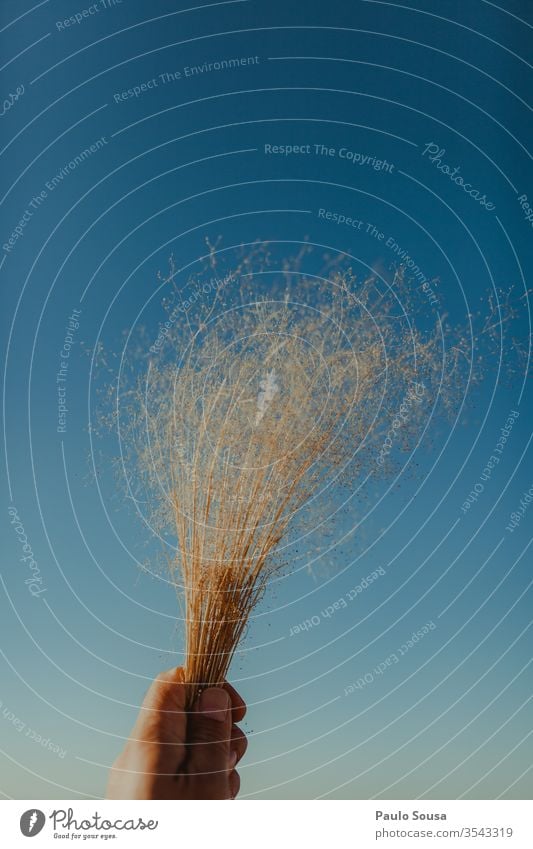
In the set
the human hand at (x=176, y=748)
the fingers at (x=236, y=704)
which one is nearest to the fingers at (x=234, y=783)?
the human hand at (x=176, y=748)

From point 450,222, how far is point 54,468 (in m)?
1.13

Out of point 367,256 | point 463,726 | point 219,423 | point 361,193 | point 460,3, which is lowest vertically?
point 463,726

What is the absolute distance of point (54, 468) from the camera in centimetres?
210

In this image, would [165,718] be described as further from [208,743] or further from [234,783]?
[234,783]

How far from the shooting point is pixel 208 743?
197 cm

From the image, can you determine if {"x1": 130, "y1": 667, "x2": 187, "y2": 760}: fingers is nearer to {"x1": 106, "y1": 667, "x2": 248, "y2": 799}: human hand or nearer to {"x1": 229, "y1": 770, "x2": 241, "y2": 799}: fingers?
{"x1": 106, "y1": 667, "x2": 248, "y2": 799}: human hand

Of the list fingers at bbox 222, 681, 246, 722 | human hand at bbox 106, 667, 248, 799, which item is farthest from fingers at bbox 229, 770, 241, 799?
fingers at bbox 222, 681, 246, 722

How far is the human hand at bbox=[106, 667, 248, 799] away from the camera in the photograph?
197cm

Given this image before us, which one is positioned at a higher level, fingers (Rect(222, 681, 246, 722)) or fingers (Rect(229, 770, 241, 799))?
fingers (Rect(222, 681, 246, 722))

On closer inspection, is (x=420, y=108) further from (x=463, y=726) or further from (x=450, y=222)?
(x=463, y=726)

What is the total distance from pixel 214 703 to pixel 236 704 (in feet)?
0.26

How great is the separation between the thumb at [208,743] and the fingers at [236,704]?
4cm
